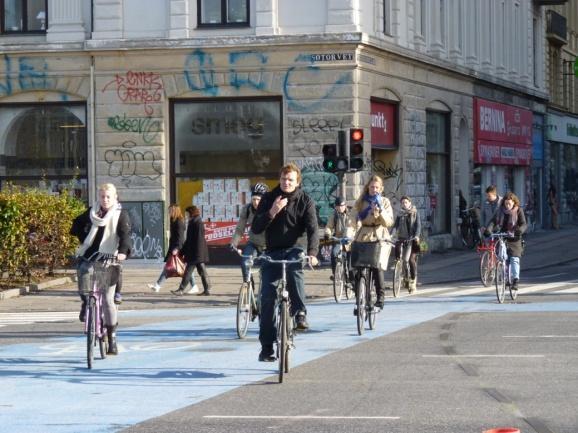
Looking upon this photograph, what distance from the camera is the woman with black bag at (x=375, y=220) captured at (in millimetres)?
16766

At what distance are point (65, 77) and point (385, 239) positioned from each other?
1628 centimetres

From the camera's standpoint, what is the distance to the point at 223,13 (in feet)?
103

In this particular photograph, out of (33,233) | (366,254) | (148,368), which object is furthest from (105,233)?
(33,233)

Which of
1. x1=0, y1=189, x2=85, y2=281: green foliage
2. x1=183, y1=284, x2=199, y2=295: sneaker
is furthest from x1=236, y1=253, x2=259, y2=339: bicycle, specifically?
x1=0, y1=189, x2=85, y2=281: green foliage

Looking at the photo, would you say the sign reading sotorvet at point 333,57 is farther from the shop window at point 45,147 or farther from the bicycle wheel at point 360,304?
the bicycle wheel at point 360,304

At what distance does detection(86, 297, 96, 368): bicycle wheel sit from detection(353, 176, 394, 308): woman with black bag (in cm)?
410

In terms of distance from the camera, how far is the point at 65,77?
3161 cm

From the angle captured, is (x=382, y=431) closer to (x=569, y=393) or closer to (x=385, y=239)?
(x=569, y=393)

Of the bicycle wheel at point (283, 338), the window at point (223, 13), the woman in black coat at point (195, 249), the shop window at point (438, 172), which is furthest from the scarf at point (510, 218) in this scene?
the shop window at point (438, 172)

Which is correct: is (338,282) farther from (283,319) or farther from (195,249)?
(283,319)

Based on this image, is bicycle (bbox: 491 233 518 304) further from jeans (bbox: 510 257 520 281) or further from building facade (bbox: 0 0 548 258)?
building facade (bbox: 0 0 548 258)

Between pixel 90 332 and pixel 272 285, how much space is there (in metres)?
2.06

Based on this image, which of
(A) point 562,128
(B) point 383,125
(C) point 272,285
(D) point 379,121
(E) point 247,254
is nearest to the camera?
(C) point 272,285

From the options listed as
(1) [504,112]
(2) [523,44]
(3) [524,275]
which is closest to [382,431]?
(3) [524,275]
